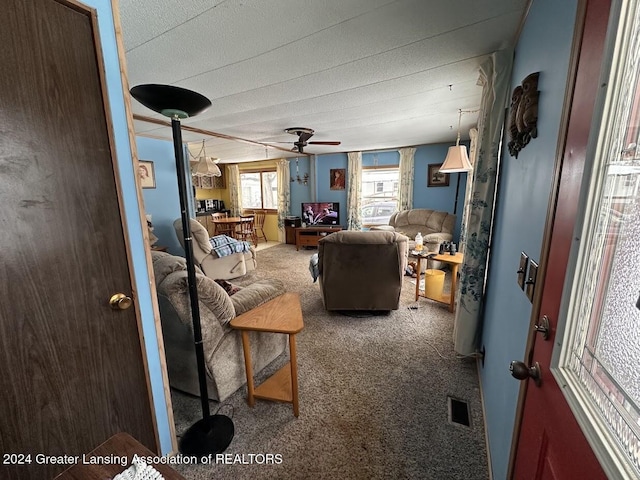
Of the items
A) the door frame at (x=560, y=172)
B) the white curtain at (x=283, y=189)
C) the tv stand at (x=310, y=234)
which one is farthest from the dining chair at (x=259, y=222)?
the door frame at (x=560, y=172)

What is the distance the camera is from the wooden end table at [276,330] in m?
1.53

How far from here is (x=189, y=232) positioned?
50.8 inches

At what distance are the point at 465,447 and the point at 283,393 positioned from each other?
3.63ft

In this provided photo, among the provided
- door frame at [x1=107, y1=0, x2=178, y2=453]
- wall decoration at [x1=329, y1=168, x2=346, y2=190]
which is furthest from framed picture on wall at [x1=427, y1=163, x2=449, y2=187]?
door frame at [x1=107, y1=0, x2=178, y2=453]

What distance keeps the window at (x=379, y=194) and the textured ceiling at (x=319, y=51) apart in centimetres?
275

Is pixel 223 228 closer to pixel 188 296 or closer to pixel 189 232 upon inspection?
pixel 188 296

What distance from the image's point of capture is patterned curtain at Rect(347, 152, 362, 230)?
5.87 m

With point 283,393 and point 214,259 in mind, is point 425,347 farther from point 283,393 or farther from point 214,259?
point 214,259

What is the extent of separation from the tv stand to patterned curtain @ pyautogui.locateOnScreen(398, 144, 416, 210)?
1.55m

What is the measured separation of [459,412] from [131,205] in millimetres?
2199

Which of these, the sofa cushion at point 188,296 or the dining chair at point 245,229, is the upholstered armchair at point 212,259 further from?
the sofa cushion at point 188,296

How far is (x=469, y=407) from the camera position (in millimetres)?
1676

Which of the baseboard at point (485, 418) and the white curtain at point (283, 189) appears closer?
the baseboard at point (485, 418)

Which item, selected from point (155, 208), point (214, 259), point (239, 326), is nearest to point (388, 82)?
point (239, 326)
